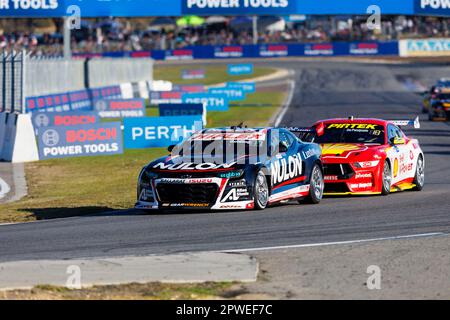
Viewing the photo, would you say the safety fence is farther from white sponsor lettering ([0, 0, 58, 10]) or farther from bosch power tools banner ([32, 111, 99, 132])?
white sponsor lettering ([0, 0, 58, 10])

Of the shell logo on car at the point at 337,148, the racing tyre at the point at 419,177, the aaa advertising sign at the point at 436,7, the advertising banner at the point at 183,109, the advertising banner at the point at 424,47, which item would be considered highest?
the aaa advertising sign at the point at 436,7

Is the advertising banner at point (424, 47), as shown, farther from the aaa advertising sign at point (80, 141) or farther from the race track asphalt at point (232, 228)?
the race track asphalt at point (232, 228)

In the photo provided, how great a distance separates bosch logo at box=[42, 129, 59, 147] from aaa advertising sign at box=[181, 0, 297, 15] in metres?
15.0

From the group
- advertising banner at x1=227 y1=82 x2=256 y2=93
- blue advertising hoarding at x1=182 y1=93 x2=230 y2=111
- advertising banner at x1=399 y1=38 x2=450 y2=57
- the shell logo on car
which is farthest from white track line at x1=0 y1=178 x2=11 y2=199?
advertising banner at x1=399 y1=38 x2=450 y2=57

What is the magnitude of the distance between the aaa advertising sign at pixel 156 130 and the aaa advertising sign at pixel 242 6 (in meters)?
11.8

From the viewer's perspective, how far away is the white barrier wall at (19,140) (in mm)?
27625

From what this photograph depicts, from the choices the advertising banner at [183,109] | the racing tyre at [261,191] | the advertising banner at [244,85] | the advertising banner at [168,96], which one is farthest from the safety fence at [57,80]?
the racing tyre at [261,191]

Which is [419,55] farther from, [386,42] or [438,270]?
[438,270]

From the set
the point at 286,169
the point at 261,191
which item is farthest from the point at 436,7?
the point at 261,191

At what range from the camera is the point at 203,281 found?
32.2 feet

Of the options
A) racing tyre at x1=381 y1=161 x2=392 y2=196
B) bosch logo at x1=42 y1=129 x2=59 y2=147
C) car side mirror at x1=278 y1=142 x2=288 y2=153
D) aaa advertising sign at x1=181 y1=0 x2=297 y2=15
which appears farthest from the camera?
aaa advertising sign at x1=181 y1=0 x2=297 y2=15

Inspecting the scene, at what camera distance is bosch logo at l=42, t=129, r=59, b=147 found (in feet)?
92.7

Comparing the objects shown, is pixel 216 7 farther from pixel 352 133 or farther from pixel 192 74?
pixel 192 74

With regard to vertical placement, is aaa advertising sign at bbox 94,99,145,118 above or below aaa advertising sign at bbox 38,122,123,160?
below
